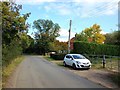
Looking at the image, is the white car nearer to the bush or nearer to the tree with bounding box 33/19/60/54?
the bush

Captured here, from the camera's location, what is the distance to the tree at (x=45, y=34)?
10396cm

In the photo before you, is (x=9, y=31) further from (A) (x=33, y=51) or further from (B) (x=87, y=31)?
(A) (x=33, y=51)

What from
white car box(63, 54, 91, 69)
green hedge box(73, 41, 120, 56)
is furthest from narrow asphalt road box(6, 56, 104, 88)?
green hedge box(73, 41, 120, 56)

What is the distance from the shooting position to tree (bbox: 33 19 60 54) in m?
104

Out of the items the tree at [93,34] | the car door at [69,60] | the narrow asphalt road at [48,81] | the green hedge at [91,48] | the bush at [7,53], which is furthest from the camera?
the tree at [93,34]

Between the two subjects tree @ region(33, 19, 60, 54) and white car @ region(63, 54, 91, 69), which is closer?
white car @ region(63, 54, 91, 69)

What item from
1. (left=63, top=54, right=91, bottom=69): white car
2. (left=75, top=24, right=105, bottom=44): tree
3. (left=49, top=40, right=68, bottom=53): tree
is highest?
(left=75, top=24, right=105, bottom=44): tree

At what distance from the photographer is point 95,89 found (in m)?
13.4

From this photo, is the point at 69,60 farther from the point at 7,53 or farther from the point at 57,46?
the point at 57,46

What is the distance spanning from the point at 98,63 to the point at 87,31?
55613 millimetres

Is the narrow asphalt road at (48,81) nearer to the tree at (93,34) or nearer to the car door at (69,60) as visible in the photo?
the car door at (69,60)

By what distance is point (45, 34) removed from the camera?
109 meters

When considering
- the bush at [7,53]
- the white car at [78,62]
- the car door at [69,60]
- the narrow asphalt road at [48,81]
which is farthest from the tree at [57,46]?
the narrow asphalt road at [48,81]

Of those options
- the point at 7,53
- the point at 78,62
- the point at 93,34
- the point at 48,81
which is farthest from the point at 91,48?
the point at 93,34
